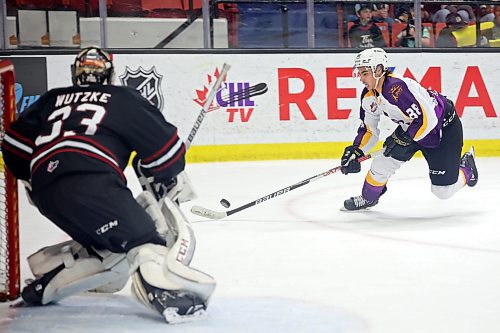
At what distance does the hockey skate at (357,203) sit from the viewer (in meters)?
4.36

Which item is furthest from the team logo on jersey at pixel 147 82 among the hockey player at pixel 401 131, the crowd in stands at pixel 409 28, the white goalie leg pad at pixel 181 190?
the white goalie leg pad at pixel 181 190

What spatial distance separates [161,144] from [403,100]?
199cm

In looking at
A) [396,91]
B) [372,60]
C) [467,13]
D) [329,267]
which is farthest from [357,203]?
[467,13]

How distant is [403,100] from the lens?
13.1 ft

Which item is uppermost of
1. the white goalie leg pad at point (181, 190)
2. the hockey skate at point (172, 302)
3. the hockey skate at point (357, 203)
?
the white goalie leg pad at point (181, 190)

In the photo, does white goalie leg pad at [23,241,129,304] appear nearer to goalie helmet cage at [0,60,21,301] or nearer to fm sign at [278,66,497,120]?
goalie helmet cage at [0,60,21,301]

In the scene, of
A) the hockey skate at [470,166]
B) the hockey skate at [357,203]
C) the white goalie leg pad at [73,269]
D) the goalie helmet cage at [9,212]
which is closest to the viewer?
the white goalie leg pad at [73,269]

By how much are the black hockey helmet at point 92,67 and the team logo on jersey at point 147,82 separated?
4.02m

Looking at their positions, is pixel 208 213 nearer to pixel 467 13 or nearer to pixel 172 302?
pixel 172 302

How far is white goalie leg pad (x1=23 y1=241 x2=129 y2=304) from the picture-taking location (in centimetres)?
233

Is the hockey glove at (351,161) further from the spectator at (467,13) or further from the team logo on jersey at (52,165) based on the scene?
the spectator at (467,13)

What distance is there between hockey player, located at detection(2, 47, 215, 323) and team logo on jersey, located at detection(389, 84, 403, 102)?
1.89 m

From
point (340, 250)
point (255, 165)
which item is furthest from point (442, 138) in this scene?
point (255, 165)

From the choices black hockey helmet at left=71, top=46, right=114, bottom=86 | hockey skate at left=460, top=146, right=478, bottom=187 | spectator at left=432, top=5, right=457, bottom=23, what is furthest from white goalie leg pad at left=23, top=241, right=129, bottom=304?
spectator at left=432, top=5, right=457, bottom=23
